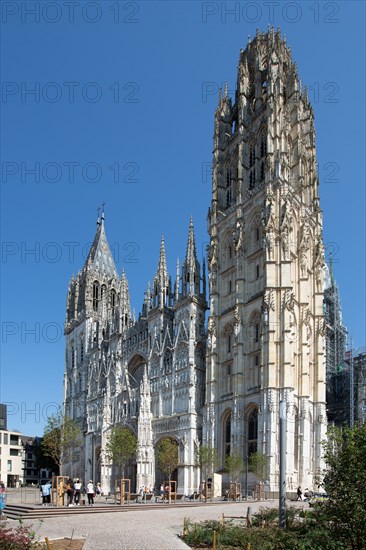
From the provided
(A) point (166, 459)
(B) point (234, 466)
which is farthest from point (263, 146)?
(A) point (166, 459)

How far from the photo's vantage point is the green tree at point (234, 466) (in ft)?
173

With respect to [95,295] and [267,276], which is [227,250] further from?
[95,295]

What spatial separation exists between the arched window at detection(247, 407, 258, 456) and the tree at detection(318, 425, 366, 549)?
37521 mm

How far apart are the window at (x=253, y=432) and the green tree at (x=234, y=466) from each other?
1892 mm

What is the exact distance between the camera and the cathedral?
5533 cm

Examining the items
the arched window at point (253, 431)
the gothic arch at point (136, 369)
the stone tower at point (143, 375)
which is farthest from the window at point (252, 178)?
the gothic arch at point (136, 369)

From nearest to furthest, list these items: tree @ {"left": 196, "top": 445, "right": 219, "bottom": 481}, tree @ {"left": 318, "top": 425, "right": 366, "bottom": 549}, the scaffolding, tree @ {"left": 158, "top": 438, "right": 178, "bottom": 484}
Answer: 1. tree @ {"left": 318, "top": 425, "right": 366, "bottom": 549}
2. tree @ {"left": 196, "top": 445, "right": 219, "bottom": 481}
3. tree @ {"left": 158, "top": 438, "right": 178, "bottom": 484}
4. the scaffolding

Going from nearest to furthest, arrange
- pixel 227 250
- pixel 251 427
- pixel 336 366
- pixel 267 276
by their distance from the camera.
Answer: pixel 267 276
pixel 251 427
pixel 227 250
pixel 336 366

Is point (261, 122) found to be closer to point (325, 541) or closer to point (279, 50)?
point (279, 50)

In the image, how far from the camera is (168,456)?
192 ft

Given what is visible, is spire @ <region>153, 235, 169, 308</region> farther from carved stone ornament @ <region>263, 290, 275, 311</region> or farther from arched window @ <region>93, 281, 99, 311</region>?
arched window @ <region>93, 281, 99, 311</region>

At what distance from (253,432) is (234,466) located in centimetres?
449

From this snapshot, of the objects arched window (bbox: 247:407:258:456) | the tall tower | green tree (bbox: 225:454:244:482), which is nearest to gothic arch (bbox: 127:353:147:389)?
the tall tower

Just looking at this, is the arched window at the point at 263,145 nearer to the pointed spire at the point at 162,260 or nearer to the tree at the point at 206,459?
the pointed spire at the point at 162,260
